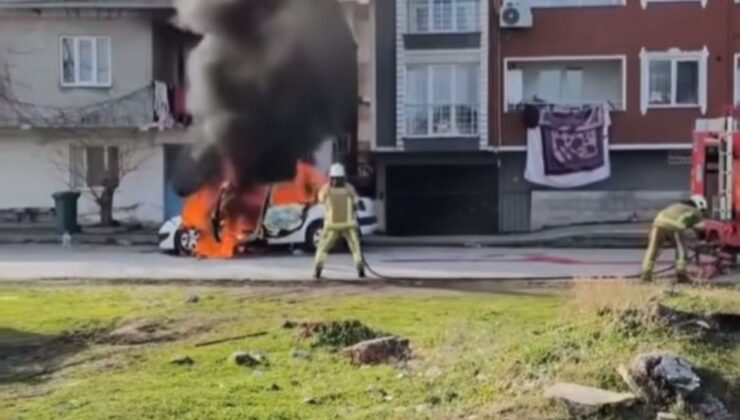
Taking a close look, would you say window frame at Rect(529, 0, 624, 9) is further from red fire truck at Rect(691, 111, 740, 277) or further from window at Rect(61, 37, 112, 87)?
window at Rect(61, 37, 112, 87)

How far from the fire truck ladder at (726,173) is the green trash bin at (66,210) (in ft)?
61.0

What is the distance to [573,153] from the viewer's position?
110 feet

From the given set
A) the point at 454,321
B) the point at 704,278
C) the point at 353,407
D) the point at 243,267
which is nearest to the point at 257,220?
the point at 243,267

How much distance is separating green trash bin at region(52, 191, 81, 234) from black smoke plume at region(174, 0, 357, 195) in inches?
528

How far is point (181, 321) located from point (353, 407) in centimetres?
619

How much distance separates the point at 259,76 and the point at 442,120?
1713 centimetres

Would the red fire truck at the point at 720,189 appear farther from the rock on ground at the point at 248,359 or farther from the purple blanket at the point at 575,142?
the purple blanket at the point at 575,142

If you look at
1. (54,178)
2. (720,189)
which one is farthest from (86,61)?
(720,189)

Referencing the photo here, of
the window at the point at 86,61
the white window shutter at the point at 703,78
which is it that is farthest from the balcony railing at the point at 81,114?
the white window shutter at the point at 703,78

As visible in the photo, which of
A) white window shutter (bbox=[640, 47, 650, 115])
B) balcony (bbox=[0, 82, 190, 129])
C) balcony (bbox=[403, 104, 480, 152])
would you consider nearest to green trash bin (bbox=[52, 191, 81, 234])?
balcony (bbox=[0, 82, 190, 129])

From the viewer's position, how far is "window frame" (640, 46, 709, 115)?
1304 inches

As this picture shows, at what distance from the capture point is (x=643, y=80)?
3338 centimetres

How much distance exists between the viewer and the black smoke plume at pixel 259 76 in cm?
1752

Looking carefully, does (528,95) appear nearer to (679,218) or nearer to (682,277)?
(679,218)
